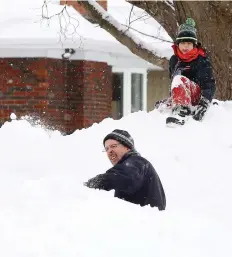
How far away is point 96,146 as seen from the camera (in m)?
8.92

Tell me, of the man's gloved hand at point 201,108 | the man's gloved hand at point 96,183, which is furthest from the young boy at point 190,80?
the man's gloved hand at point 96,183

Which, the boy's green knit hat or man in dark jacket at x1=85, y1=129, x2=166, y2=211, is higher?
the boy's green knit hat

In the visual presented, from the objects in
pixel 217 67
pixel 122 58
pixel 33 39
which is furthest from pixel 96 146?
pixel 122 58

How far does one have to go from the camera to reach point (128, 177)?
16.5ft

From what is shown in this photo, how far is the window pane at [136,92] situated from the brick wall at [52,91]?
2.46 metres

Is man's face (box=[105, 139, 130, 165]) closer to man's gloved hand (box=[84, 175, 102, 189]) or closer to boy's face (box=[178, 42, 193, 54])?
man's gloved hand (box=[84, 175, 102, 189])

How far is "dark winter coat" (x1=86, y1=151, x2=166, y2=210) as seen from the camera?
5.01 metres

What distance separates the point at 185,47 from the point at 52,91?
681 cm

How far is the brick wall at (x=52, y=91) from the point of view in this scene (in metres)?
15.2

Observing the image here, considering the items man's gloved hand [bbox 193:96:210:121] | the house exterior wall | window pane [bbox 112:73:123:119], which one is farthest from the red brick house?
man's gloved hand [bbox 193:96:210:121]

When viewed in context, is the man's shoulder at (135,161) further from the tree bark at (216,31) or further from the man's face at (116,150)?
the tree bark at (216,31)

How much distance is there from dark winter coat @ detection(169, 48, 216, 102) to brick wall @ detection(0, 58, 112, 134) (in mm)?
6410

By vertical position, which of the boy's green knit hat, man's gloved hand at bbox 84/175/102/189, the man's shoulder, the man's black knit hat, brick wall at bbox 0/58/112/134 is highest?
the boy's green knit hat

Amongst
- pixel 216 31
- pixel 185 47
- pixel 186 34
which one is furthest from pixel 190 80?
pixel 216 31
